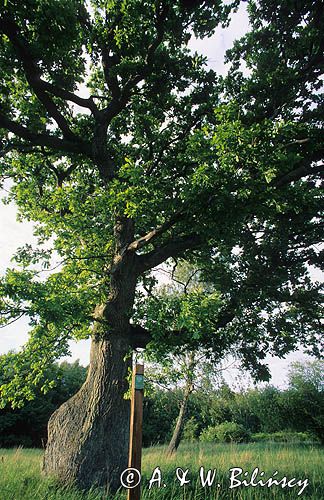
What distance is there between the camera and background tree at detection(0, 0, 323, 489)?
681 cm

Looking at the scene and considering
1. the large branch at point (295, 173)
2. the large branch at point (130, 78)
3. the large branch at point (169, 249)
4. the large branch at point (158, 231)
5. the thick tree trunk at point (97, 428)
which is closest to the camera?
the thick tree trunk at point (97, 428)

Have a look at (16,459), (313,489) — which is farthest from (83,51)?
(313,489)

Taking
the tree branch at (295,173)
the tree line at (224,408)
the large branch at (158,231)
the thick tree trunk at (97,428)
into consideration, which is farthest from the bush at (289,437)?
the tree branch at (295,173)

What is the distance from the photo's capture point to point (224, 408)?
19953 millimetres

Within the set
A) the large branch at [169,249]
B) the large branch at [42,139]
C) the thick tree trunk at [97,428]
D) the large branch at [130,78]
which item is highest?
the large branch at [130,78]

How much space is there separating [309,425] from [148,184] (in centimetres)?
1674

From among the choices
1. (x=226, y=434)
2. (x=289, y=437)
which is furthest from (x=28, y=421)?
(x=289, y=437)

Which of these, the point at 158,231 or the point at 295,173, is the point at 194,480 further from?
the point at 295,173

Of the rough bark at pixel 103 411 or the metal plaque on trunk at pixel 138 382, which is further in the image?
the rough bark at pixel 103 411

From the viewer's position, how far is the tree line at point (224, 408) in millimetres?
17766

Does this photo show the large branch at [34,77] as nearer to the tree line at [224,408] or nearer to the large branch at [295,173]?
the large branch at [295,173]

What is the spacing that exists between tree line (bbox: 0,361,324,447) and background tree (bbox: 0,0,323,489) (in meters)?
8.37

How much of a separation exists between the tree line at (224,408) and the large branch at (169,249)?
29.2 feet

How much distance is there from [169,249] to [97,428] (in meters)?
4.31
